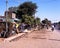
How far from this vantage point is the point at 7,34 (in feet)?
86.3

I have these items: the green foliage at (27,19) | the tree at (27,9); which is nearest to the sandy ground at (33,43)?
the green foliage at (27,19)

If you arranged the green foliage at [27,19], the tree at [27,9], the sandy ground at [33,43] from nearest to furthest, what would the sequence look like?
the sandy ground at [33,43] → the green foliage at [27,19] → the tree at [27,9]

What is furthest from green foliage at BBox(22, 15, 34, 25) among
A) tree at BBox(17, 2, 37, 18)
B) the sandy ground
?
the sandy ground

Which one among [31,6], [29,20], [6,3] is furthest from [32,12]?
[6,3]

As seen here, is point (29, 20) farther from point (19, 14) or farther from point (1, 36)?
point (1, 36)

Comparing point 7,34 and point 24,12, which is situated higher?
point 24,12

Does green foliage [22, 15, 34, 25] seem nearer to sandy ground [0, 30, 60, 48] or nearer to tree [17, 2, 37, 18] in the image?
tree [17, 2, 37, 18]

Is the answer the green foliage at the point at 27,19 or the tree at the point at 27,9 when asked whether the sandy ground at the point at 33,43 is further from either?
the tree at the point at 27,9

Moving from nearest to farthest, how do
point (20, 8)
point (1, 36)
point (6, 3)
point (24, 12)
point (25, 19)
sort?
point (1, 36)
point (6, 3)
point (25, 19)
point (24, 12)
point (20, 8)

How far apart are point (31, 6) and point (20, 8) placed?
4.82m

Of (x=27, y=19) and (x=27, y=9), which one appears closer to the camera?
(x=27, y=19)

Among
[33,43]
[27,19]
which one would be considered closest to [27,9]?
[27,19]

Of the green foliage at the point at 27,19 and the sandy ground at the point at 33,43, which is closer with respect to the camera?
the sandy ground at the point at 33,43

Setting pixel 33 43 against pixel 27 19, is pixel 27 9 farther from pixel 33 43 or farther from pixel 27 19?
pixel 33 43
